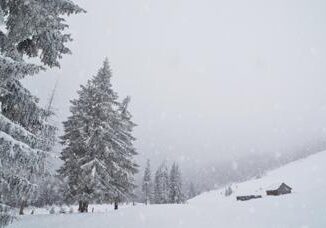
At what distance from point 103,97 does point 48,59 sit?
606 inches

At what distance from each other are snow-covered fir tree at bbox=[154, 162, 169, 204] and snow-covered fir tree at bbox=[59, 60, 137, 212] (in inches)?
1866

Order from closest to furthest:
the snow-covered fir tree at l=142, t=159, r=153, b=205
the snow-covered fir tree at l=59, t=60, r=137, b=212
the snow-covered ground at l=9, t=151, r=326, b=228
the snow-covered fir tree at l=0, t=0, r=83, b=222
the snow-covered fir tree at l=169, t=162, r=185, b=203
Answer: the snow-covered fir tree at l=0, t=0, r=83, b=222 → the snow-covered ground at l=9, t=151, r=326, b=228 → the snow-covered fir tree at l=59, t=60, r=137, b=212 → the snow-covered fir tree at l=169, t=162, r=185, b=203 → the snow-covered fir tree at l=142, t=159, r=153, b=205

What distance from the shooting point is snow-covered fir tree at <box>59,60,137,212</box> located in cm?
2228

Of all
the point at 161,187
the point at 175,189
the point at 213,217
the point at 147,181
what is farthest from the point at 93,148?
the point at 147,181

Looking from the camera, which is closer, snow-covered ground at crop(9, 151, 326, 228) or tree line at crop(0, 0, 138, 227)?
tree line at crop(0, 0, 138, 227)

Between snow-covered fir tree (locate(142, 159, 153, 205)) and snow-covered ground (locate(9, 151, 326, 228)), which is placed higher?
snow-covered fir tree (locate(142, 159, 153, 205))

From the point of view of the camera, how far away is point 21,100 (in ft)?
26.0

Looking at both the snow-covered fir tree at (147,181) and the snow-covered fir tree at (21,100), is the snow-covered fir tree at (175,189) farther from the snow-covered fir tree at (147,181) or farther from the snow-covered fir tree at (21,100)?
the snow-covered fir tree at (21,100)

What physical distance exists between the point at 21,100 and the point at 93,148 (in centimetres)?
1572

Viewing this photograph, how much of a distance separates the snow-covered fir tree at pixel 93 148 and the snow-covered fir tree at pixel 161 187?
4739cm

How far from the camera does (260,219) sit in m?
16.9

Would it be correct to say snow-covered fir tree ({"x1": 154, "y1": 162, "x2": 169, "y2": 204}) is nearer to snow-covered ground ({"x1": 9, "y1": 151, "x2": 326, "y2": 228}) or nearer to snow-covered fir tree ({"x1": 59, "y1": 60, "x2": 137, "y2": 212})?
snow-covered fir tree ({"x1": 59, "y1": 60, "x2": 137, "y2": 212})

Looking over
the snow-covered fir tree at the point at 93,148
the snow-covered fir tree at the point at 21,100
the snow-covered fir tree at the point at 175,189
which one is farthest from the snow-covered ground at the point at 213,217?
the snow-covered fir tree at the point at 175,189

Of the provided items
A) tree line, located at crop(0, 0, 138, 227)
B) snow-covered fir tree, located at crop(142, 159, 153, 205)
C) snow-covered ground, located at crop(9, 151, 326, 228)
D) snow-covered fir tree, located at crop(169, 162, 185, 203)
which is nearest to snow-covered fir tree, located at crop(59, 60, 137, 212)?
snow-covered ground, located at crop(9, 151, 326, 228)
